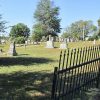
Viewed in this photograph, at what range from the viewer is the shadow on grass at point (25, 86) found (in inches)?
425

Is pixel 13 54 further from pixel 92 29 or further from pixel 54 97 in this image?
pixel 92 29

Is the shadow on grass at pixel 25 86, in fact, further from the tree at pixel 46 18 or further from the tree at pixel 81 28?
the tree at pixel 81 28

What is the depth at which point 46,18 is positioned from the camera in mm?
96375

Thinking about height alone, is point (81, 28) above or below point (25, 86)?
above

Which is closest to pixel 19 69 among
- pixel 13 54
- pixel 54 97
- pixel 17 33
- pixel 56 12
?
pixel 54 97

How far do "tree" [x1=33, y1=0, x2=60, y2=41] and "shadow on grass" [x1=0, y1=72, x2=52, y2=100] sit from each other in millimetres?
80406

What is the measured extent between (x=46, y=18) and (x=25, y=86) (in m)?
84.7

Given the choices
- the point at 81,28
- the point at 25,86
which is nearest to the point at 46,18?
the point at 81,28

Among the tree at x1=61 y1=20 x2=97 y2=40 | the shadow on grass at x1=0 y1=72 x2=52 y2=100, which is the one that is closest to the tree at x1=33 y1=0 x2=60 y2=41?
the tree at x1=61 y1=20 x2=97 y2=40

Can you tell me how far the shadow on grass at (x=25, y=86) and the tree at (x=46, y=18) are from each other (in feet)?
264

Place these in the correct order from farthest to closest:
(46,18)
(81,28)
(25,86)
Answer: (81,28)
(46,18)
(25,86)

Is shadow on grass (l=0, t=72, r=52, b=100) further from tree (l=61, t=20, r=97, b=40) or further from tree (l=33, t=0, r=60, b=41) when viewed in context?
tree (l=61, t=20, r=97, b=40)

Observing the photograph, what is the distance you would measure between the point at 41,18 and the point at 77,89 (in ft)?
290

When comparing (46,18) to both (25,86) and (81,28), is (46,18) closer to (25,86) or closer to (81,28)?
(81,28)
